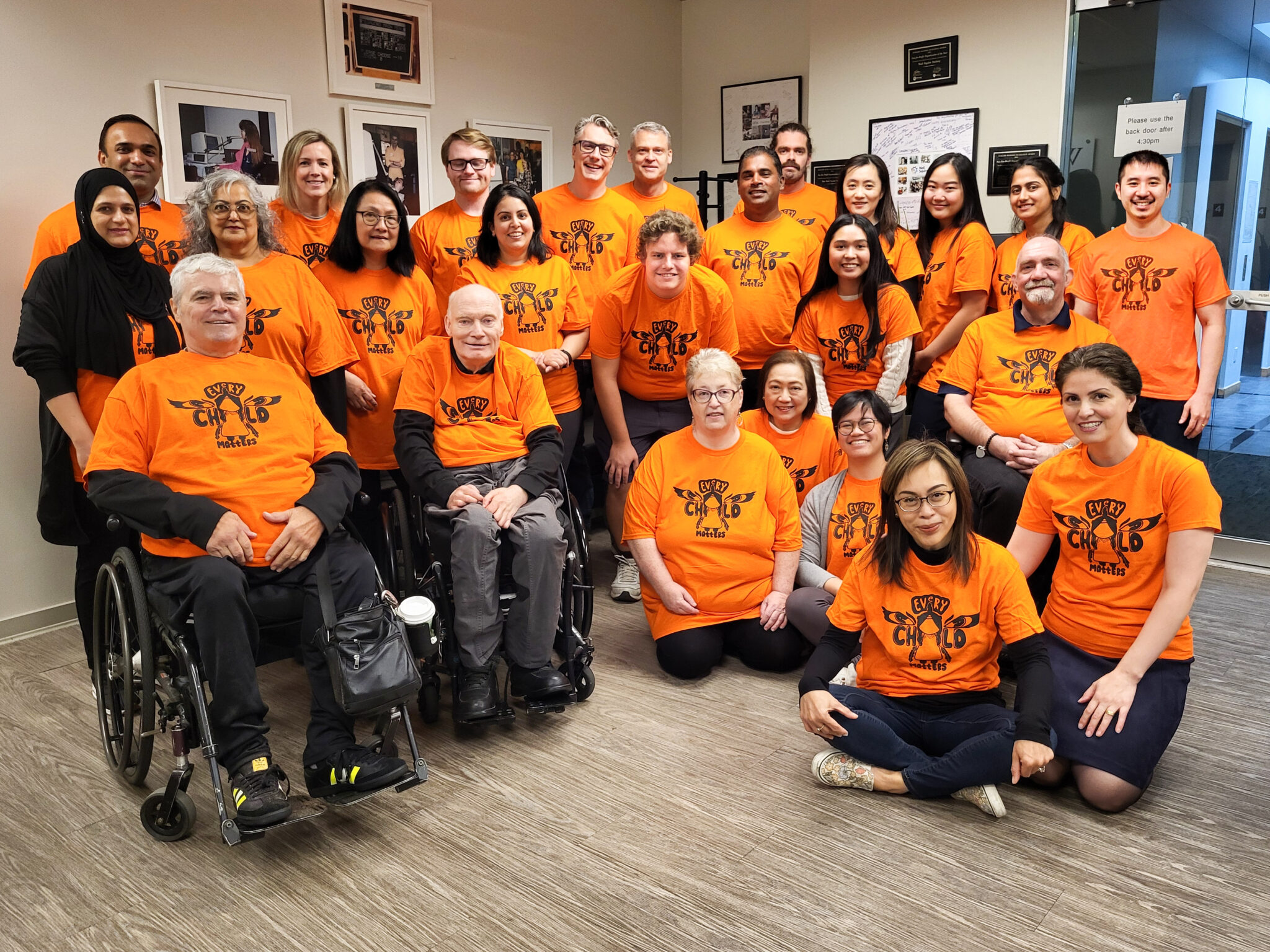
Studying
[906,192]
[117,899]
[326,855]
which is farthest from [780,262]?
[117,899]

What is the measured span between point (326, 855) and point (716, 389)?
1.65 m

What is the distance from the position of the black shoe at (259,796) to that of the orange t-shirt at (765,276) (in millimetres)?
2282

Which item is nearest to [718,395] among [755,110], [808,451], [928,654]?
[808,451]

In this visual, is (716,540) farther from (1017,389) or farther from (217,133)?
(217,133)

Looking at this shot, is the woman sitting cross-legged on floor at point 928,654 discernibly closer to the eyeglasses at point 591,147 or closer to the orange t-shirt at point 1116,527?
the orange t-shirt at point 1116,527

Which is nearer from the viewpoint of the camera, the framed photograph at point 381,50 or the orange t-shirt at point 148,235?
the orange t-shirt at point 148,235

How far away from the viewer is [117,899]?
2.01 m

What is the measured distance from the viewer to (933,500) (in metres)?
2.20

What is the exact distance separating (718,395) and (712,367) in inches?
3.5

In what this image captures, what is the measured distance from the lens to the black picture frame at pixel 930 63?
4.59m

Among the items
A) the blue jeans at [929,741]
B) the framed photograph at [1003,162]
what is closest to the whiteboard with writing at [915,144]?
the framed photograph at [1003,162]

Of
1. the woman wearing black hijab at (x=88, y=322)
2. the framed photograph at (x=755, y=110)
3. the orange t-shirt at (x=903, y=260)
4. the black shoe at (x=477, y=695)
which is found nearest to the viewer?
the black shoe at (x=477, y=695)

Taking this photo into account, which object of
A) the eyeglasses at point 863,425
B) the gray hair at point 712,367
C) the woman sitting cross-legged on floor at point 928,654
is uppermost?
the gray hair at point 712,367

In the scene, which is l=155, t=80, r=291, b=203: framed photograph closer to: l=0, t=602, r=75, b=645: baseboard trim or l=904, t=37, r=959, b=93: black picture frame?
l=0, t=602, r=75, b=645: baseboard trim
